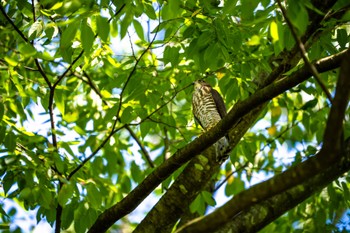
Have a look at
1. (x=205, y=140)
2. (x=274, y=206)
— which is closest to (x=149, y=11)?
(x=205, y=140)

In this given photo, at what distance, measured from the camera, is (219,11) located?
14.5ft

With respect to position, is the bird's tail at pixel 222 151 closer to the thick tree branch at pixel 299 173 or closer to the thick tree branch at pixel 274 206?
the thick tree branch at pixel 274 206

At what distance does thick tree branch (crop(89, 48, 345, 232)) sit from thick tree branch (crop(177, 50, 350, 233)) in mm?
577

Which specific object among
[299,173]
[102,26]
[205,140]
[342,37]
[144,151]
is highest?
[144,151]

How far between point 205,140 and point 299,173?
1216 mm

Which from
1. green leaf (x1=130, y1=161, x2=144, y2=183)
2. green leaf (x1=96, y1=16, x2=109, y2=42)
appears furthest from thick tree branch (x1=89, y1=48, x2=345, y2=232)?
green leaf (x1=130, y1=161, x2=144, y2=183)

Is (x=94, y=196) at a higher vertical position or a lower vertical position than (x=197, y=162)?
lower

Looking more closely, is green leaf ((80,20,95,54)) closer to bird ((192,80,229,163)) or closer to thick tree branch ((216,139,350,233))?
thick tree branch ((216,139,350,233))

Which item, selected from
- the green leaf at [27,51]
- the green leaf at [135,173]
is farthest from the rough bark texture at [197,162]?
the green leaf at [135,173]

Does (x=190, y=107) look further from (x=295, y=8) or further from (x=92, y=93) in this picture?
(x=295, y=8)

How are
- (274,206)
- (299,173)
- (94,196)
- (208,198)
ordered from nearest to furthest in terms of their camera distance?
(299,173), (274,206), (94,196), (208,198)

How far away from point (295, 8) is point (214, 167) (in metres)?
2.33

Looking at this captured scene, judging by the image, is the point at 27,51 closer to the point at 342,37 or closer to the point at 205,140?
the point at 205,140

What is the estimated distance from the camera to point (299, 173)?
2594 millimetres
